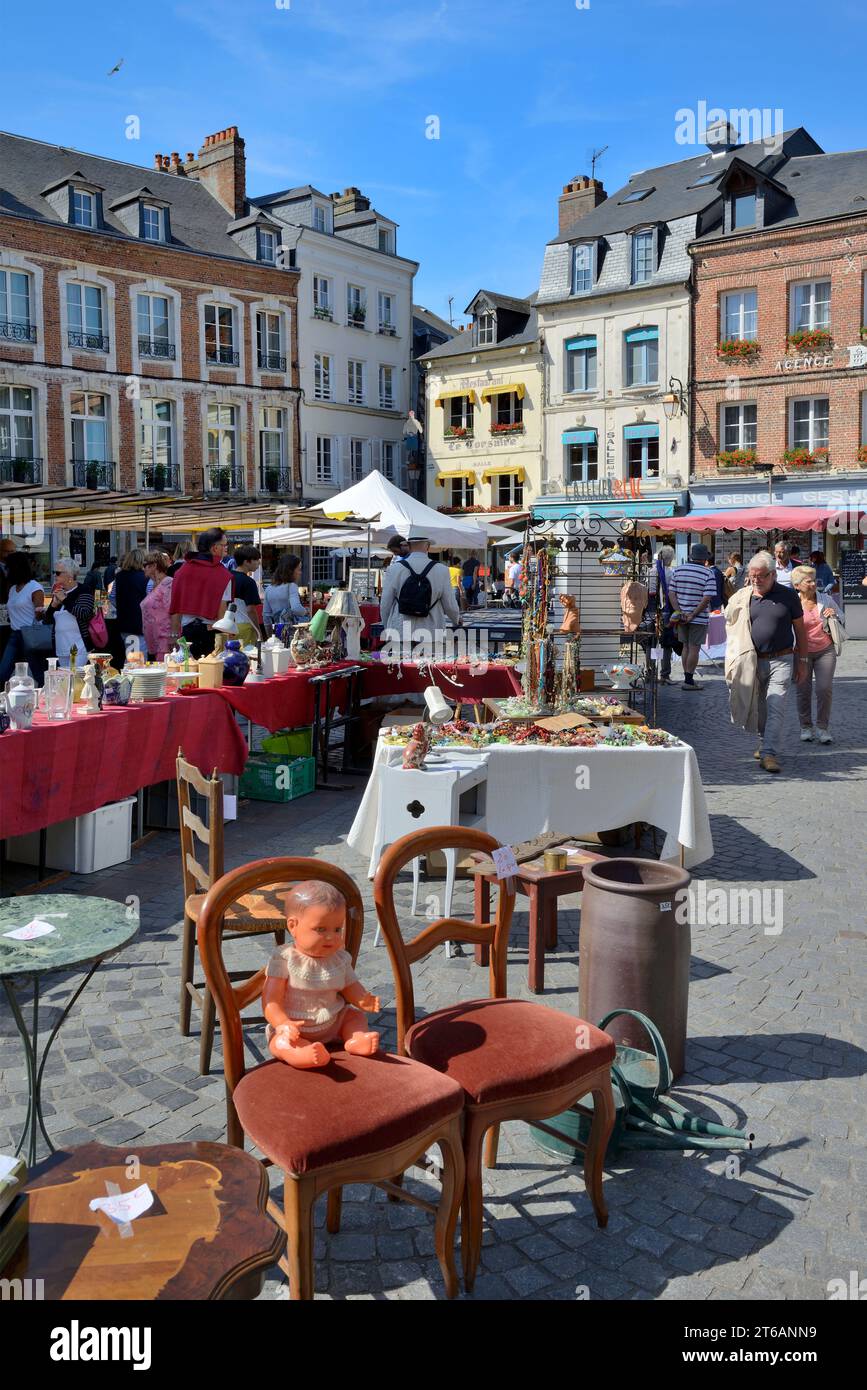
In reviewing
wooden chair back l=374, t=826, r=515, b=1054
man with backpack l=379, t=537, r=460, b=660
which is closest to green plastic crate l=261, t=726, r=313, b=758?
man with backpack l=379, t=537, r=460, b=660

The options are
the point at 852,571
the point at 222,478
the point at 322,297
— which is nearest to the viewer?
the point at 852,571

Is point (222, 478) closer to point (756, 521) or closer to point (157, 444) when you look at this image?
point (157, 444)

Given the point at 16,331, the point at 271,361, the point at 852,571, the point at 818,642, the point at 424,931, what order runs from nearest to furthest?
the point at 424,931, the point at 818,642, the point at 852,571, the point at 16,331, the point at 271,361

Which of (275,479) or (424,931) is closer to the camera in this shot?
(424,931)

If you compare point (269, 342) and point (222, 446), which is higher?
point (269, 342)

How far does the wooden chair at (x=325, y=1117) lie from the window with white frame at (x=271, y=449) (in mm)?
29931

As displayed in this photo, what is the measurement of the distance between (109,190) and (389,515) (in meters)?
20.6

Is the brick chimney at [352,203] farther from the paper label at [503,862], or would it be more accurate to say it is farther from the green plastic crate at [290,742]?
the paper label at [503,862]

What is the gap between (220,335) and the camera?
99.6ft

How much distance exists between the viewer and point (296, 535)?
52.6 ft

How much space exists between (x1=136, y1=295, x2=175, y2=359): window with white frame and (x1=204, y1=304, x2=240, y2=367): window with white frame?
3.91 feet

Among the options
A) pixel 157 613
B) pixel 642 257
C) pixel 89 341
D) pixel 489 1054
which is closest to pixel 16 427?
pixel 89 341

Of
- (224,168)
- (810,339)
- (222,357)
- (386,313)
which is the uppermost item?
(224,168)

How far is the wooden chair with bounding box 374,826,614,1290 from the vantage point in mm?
2688
